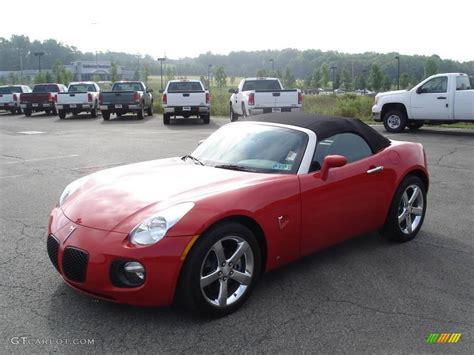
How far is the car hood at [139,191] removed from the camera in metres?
3.56

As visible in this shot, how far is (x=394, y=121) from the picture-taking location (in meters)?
17.0

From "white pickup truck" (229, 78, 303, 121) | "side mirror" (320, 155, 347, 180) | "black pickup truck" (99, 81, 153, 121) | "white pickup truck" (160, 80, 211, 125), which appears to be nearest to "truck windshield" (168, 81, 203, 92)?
"white pickup truck" (160, 80, 211, 125)

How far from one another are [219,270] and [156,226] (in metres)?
0.55

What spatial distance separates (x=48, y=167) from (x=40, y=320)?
7.10 m

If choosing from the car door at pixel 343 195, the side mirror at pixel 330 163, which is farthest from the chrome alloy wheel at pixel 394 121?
the side mirror at pixel 330 163

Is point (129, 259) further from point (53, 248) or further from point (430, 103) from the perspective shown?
point (430, 103)

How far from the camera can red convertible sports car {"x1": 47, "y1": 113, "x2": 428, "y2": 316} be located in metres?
3.35

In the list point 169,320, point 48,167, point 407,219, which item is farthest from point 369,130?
point 48,167

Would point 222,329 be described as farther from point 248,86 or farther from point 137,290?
point 248,86

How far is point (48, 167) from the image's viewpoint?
10.1 meters

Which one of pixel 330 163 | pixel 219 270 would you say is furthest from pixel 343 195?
pixel 219 270

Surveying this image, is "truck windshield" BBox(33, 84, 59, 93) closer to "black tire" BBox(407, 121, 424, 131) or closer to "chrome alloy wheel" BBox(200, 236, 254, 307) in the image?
"black tire" BBox(407, 121, 424, 131)

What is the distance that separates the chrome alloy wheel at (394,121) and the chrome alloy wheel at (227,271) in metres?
14.3

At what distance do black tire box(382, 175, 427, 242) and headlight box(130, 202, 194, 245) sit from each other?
2501 mm
